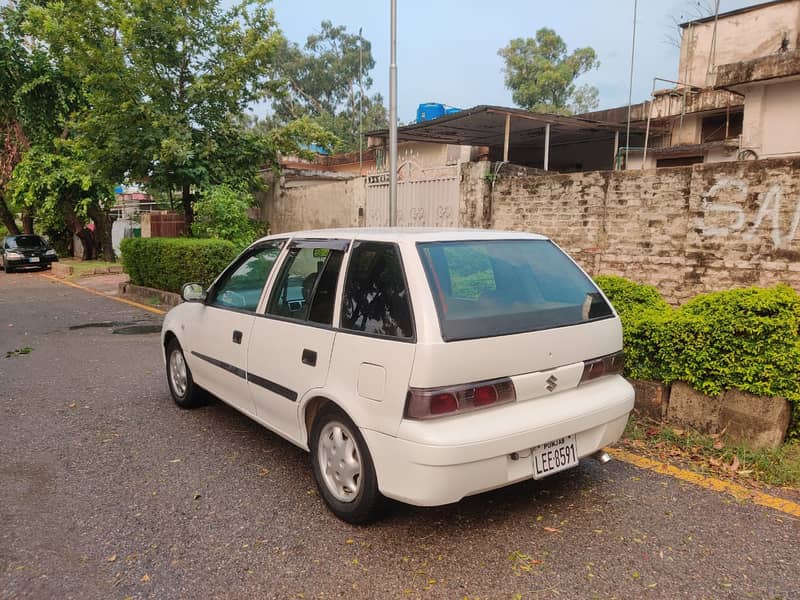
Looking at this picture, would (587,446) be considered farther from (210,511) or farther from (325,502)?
(210,511)

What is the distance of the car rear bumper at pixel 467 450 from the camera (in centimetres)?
264

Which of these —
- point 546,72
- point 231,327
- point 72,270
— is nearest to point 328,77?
point 546,72

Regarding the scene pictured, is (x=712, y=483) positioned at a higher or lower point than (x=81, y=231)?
lower

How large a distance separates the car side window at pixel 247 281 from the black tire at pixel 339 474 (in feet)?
3.72

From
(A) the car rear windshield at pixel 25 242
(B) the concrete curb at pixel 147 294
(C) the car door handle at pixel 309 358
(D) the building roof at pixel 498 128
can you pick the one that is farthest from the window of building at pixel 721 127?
(A) the car rear windshield at pixel 25 242

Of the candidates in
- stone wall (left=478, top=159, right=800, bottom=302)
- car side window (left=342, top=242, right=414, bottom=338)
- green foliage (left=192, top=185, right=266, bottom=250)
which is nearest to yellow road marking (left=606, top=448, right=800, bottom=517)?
car side window (left=342, top=242, right=414, bottom=338)

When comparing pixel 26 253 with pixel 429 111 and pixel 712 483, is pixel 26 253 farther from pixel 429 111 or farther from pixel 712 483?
pixel 712 483

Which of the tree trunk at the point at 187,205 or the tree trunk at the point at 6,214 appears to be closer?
the tree trunk at the point at 187,205

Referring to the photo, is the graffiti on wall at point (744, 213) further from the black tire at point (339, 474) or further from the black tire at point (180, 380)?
the black tire at point (180, 380)

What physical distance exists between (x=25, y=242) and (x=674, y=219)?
73.5 ft

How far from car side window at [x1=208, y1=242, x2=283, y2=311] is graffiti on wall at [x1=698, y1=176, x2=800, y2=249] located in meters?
5.48

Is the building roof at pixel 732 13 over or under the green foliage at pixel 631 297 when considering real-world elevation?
over

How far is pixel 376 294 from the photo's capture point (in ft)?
10.1

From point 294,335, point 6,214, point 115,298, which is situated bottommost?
point 115,298
